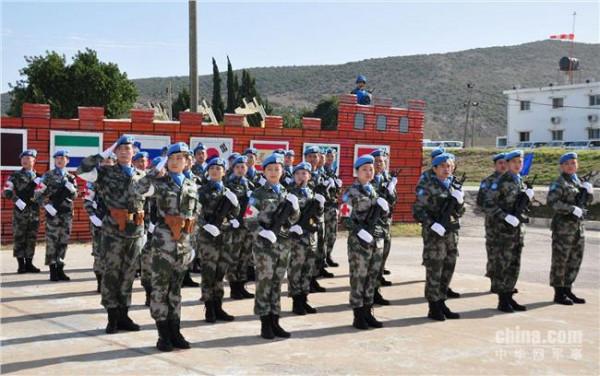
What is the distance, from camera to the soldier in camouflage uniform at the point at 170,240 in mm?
6527

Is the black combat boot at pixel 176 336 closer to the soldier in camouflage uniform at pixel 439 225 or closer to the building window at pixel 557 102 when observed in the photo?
the soldier in camouflage uniform at pixel 439 225

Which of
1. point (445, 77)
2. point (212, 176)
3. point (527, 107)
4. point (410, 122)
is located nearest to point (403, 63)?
point (445, 77)

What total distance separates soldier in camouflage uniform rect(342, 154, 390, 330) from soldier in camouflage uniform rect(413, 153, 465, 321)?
0.76m

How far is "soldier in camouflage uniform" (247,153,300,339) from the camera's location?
23.4 ft

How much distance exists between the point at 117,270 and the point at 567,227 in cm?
601

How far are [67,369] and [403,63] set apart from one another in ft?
378

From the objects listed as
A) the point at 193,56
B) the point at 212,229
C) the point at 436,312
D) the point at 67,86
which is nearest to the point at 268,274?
the point at 212,229

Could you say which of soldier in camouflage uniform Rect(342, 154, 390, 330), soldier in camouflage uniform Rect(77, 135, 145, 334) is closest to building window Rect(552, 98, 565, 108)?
soldier in camouflage uniform Rect(342, 154, 390, 330)

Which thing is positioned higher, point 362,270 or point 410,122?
point 410,122

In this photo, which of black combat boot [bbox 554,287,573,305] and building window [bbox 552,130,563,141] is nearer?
black combat boot [bbox 554,287,573,305]

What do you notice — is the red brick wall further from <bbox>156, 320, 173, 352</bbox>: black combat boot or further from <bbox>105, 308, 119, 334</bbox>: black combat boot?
<bbox>156, 320, 173, 352</bbox>: black combat boot

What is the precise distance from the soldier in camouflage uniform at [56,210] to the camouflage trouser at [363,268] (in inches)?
197

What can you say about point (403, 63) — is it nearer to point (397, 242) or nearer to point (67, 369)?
point (397, 242)

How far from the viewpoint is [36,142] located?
14.5 meters
